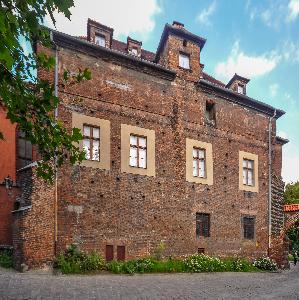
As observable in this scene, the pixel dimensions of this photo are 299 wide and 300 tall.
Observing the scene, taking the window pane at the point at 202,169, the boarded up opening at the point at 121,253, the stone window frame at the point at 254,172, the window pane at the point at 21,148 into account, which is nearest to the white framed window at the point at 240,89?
the stone window frame at the point at 254,172

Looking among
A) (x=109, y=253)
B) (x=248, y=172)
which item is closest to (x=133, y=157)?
(x=109, y=253)

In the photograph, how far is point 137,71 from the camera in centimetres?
1777

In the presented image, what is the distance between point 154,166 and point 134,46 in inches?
280

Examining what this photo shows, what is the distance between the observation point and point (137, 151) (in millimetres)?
17219

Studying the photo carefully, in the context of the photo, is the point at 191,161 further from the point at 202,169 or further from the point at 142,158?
the point at 142,158

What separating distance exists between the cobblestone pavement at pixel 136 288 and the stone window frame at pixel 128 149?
188 inches

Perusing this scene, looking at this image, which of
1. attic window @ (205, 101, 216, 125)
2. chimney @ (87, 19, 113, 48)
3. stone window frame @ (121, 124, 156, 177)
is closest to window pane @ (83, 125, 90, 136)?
stone window frame @ (121, 124, 156, 177)

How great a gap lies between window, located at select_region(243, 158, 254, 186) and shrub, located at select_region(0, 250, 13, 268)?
12750 millimetres

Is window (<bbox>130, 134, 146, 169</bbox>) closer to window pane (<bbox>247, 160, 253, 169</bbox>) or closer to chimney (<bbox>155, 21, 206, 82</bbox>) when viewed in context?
chimney (<bbox>155, 21, 206, 82</bbox>)

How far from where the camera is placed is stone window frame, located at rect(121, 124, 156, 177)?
16672 mm

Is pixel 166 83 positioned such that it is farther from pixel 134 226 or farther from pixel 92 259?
pixel 92 259

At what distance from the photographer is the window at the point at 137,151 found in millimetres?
17047

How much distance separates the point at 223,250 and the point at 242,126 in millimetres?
7101

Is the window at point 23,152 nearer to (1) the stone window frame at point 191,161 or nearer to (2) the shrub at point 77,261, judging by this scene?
(2) the shrub at point 77,261
